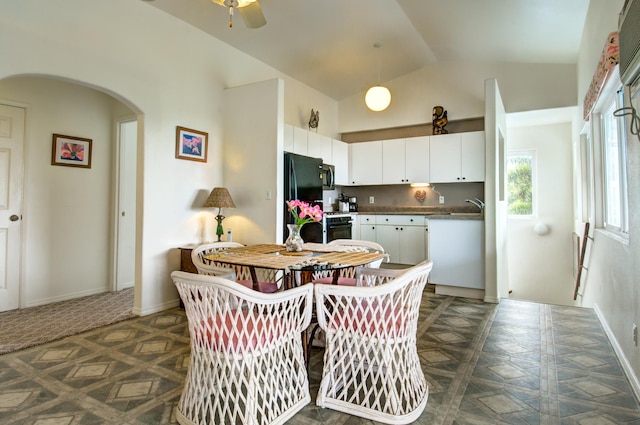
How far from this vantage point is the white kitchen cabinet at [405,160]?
5582 mm

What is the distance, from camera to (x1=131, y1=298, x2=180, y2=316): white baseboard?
3.54 meters

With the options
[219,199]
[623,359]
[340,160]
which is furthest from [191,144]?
[623,359]

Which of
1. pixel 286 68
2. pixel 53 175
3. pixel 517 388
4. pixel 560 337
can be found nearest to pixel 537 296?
pixel 560 337

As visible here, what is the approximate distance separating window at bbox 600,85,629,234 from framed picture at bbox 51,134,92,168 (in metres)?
5.13

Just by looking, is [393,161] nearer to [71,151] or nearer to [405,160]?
[405,160]

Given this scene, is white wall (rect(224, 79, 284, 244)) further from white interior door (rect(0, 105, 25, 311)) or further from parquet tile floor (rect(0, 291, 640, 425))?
white interior door (rect(0, 105, 25, 311))

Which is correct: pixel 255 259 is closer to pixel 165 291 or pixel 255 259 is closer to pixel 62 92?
pixel 165 291

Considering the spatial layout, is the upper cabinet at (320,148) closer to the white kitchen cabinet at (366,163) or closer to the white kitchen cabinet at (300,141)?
the white kitchen cabinet at (300,141)

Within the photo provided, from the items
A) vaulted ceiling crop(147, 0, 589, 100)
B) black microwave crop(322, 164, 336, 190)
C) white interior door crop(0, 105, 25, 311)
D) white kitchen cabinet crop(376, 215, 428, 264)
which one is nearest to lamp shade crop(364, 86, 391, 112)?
vaulted ceiling crop(147, 0, 589, 100)

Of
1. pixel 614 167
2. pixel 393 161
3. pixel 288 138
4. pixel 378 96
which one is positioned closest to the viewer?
pixel 614 167

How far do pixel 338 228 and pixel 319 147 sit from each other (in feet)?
4.00

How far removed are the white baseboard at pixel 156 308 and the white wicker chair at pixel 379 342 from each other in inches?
92.0

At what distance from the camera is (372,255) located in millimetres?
2480

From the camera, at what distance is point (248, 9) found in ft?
9.14
